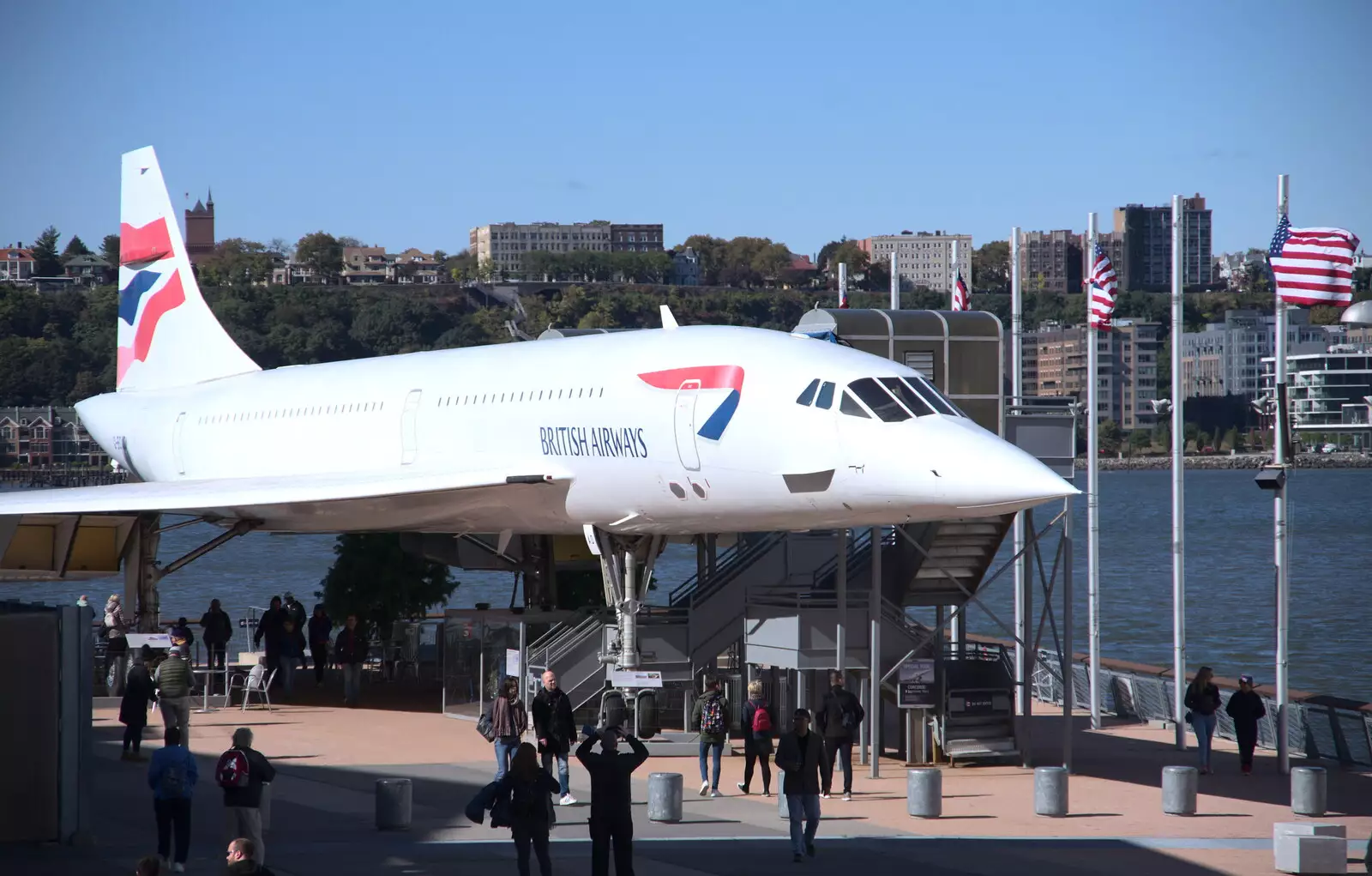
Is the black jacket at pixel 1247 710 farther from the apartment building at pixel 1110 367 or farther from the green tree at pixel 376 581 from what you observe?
the apartment building at pixel 1110 367

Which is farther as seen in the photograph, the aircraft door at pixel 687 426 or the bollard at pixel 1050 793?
the aircraft door at pixel 687 426

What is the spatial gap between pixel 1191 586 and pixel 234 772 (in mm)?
76587

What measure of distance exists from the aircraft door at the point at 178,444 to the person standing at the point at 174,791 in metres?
17.6

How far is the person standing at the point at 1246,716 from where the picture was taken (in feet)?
71.1

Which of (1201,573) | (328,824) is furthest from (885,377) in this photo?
(1201,573)

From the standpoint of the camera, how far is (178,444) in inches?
1227

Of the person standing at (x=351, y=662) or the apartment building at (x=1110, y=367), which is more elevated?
the apartment building at (x=1110, y=367)

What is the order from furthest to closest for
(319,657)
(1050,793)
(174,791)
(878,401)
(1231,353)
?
Result: (1231,353) < (319,657) < (878,401) < (1050,793) < (174,791)

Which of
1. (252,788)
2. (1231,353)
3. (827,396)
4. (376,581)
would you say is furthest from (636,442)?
(1231,353)

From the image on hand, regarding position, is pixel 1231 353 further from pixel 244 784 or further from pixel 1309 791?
pixel 244 784

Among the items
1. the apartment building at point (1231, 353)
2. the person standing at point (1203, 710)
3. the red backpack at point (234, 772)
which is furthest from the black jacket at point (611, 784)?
the apartment building at point (1231, 353)

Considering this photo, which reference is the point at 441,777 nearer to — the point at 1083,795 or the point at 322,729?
the point at 322,729

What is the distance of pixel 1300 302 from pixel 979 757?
740 centimetres

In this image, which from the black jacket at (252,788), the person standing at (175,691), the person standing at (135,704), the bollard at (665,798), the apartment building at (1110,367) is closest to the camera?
the black jacket at (252,788)
